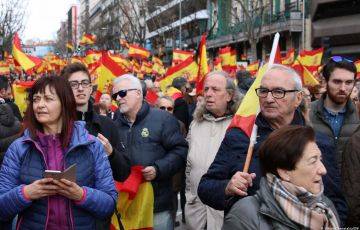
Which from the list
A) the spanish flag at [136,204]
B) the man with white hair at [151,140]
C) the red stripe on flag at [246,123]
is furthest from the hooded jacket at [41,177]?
the man with white hair at [151,140]

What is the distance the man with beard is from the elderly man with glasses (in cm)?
112

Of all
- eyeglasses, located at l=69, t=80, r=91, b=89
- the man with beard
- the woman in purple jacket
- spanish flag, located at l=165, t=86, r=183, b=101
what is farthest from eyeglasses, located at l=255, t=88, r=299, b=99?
spanish flag, located at l=165, t=86, r=183, b=101

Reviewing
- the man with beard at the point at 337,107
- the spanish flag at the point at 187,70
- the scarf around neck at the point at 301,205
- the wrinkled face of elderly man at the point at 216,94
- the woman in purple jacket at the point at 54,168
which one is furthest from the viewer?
the spanish flag at the point at 187,70

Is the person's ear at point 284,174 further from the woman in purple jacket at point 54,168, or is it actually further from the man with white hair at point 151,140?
the man with white hair at point 151,140

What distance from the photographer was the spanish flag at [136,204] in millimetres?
4695

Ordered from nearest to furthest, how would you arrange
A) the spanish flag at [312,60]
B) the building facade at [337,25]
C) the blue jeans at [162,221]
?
1. the blue jeans at [162,221]
2. the spanish flag at [312,60]
3. the building facade at [337,25]

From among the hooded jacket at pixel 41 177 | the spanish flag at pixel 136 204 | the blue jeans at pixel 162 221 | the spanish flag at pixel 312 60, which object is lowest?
the blue jeans at pixel 162 221

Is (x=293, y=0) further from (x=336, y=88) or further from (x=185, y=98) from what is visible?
(x=336, y=88)

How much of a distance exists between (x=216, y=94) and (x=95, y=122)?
1076 mm

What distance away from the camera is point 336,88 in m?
4.80

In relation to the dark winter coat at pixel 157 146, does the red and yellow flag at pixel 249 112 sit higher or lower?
higher

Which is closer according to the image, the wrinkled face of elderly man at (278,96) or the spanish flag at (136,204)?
the wrinkled face of elderly man at (278,96)

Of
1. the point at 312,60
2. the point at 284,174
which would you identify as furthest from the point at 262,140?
the point at 312,60

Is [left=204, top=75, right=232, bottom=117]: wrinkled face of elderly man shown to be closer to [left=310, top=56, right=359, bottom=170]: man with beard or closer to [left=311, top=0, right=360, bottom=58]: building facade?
[left=310, top=56, right=359, bottom=170]: man with beard
